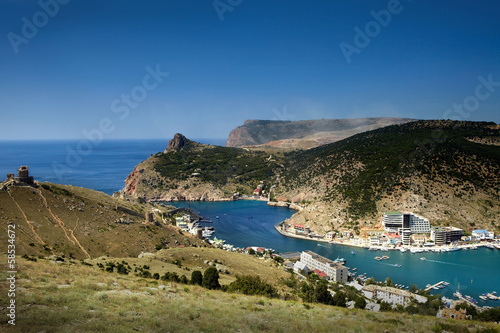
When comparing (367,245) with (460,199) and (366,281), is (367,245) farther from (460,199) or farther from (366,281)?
(460,199)

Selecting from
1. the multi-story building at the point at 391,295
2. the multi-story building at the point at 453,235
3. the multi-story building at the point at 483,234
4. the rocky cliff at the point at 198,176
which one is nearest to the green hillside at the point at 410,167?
the multi-story building at the point at 483,234

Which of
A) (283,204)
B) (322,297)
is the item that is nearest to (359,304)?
(322,297)

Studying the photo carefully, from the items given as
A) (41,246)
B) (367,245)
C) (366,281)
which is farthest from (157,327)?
(367,245)

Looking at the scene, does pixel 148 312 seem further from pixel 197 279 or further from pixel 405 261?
pixel 405 261

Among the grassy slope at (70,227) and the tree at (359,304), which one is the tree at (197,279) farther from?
the tree at (359,304)

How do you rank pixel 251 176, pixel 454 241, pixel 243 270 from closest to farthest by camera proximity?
1. pixel 243 270
2. pixel 454 241
3. pixel 251 176
